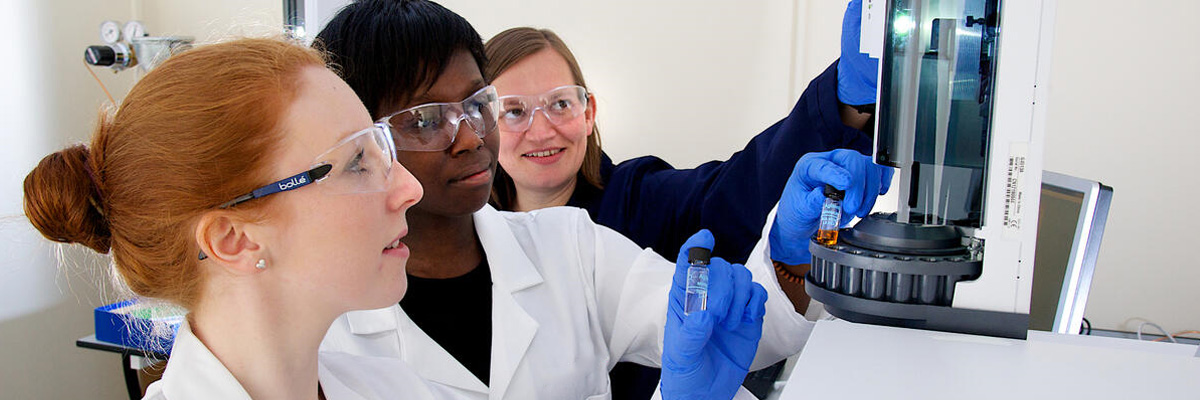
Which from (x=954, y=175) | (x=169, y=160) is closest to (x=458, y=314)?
(x=169, y=160)

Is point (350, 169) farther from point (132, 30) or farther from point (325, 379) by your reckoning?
point (132, 30)

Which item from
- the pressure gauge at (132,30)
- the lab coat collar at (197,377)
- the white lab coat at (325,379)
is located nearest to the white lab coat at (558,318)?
the white lab coat at (325,379)

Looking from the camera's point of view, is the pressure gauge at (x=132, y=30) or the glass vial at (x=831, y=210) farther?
the pressure gauge at (x=132, y=30)

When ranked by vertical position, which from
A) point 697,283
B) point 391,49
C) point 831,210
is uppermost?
point 391,49

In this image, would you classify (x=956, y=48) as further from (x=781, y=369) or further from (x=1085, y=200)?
(x=781, y=369)

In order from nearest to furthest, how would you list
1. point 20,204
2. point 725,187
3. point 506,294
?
point 506,294
point 725,187
point 20,204

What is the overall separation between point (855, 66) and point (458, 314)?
2.45 ft

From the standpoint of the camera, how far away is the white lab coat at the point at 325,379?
873 mm

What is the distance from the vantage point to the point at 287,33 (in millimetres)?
1045

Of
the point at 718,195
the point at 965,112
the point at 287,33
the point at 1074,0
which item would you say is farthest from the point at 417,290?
the point at 1074,0

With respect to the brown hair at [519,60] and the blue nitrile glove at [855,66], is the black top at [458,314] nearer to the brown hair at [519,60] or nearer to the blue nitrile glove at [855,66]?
the brown hair at [519,60]

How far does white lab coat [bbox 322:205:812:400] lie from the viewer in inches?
48.2

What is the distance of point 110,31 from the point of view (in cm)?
287

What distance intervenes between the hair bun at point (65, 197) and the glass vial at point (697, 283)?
73cm
